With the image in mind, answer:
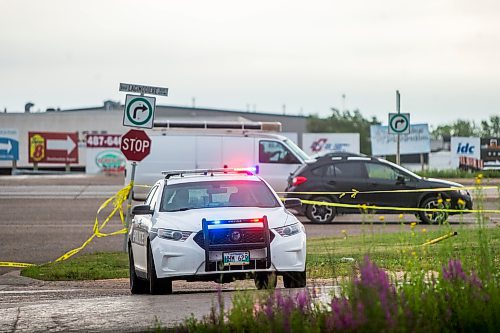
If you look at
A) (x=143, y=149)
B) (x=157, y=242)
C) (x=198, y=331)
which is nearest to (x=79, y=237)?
(x=143, y=149)

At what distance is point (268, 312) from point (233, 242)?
4.87 m

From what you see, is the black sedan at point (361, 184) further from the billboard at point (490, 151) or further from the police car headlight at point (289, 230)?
the billboard at point (490, 151)

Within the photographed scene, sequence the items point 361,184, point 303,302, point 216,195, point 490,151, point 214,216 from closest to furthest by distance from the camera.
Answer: point 303,302 → point 214,216 → point 216,195 → point 361,184 → point 490,151

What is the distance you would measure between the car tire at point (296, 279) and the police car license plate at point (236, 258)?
0.53 meters

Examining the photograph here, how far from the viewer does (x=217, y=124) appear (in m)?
34.9

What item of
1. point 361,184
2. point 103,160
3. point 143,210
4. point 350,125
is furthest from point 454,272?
point 350,125

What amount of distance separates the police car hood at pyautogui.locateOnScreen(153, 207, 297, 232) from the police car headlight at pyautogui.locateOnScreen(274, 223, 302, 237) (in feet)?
0.18

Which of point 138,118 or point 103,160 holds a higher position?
point 138,118

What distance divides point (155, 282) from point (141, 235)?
1180mm

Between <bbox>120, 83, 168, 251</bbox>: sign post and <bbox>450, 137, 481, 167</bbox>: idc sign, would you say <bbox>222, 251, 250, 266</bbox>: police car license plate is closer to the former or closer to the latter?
<bbox>120, 83, 168, 251</bbox>: sign post

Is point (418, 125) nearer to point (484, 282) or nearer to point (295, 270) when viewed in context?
point (295, 270)

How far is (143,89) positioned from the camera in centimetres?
2219

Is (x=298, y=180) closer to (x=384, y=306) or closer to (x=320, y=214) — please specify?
(x=320, y=214)

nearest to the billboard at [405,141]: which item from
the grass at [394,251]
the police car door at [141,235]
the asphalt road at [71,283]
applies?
the asphalt road at [71,283]
